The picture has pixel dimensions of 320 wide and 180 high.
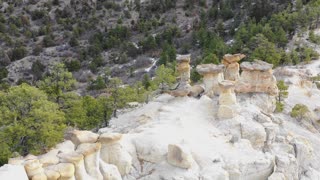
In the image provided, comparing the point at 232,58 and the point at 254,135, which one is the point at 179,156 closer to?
the point at 254,135

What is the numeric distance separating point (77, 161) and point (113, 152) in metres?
2.82

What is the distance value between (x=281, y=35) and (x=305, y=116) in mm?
26118

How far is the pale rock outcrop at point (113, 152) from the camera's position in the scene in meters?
22.8

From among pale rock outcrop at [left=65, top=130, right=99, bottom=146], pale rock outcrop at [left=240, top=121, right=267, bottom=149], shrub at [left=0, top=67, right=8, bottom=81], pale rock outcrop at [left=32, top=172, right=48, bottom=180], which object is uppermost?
pale rock outcrop at [left=32, top=172, right=48, bottom=180]

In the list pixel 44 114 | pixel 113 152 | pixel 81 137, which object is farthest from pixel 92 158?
pixel 44 114

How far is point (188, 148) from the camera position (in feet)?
78.8

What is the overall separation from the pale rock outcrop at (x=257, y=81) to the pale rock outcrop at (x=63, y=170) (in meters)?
16.9

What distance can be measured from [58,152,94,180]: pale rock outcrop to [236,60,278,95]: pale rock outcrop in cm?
1599

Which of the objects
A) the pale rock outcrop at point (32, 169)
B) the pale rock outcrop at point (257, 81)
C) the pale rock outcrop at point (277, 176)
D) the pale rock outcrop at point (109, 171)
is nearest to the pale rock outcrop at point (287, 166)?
the pale rock outcrop at point (277, 176)

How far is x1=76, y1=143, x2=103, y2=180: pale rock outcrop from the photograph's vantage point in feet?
69.3

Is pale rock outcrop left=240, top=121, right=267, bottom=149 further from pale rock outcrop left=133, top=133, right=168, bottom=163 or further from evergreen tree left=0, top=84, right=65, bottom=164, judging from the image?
evergreen tree left=0, top=84, right=65, bottom=164

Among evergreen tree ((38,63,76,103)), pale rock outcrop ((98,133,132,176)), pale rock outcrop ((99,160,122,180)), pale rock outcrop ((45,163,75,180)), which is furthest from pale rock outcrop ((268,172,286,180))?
evergreen tree ((38,63,76,103))

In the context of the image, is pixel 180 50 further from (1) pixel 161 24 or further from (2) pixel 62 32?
(2) pixel 62 32

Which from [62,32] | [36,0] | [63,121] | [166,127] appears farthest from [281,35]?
[36,0]
